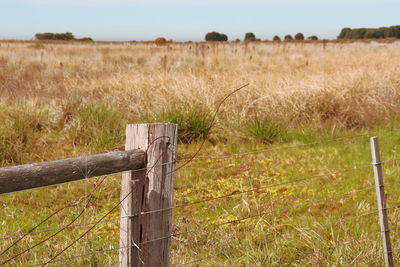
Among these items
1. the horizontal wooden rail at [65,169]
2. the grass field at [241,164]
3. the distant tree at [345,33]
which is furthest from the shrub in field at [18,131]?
the distant tree at [345,33]

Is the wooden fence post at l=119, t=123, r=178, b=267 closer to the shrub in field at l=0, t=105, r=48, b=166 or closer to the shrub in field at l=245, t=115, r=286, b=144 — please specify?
the shrub in field at l=0, t=105, r=48, b=166

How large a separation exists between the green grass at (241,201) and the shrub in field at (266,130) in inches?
4.1

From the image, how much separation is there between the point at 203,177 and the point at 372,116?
12.7 feet

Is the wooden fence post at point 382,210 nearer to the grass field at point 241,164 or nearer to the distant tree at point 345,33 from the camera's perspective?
the grass field at point 241,164

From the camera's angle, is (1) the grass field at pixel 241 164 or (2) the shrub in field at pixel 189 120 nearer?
(1) the grass field at pixel 241 164

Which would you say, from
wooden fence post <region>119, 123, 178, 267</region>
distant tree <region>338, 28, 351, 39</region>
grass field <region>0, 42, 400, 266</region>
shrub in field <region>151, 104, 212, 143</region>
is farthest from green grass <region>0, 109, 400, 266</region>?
distant tree <region>338, 28, 351, 39</region>

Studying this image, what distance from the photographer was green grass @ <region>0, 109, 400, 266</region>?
310 centimetres

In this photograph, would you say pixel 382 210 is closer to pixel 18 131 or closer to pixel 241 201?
pixel 241 201

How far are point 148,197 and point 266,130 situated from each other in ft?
15.8

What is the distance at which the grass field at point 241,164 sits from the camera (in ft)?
10.7

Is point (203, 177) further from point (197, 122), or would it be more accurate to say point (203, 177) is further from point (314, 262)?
point (314, 262)

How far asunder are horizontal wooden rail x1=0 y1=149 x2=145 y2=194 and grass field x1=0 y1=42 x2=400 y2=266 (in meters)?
0.51

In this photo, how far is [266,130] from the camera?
6.60 m

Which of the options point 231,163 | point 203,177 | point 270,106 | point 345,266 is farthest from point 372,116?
point 345,266
